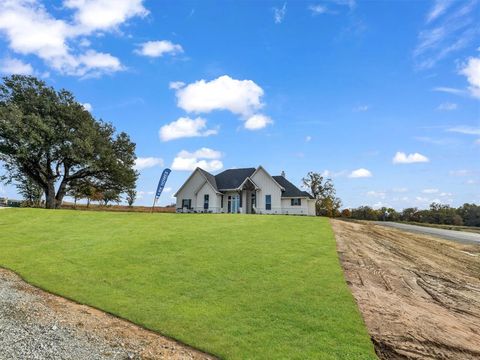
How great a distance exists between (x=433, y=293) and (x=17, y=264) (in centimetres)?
1415

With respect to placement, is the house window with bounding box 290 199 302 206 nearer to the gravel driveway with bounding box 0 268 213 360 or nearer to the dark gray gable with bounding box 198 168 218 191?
the dark gray gable with bounding box 198 168 218 191

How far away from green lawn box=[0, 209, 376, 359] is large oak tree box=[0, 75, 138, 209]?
55.8 feet

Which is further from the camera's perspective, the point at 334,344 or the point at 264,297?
the point at 264,297

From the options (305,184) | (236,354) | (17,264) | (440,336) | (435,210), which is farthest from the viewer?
(305,184)

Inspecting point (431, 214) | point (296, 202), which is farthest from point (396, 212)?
point (296, 202)

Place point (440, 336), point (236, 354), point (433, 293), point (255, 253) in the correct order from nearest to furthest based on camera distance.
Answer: point (236, 354) → point (440, 336) → point (433, 293) → point (255, 253)

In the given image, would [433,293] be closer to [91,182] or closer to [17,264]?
[17,264]

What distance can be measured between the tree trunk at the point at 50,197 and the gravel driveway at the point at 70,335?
3061 centimetres

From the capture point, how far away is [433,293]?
33.4 ft

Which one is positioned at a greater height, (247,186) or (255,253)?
(247,186)

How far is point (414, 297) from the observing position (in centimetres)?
945

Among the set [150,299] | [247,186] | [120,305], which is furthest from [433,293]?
[247,186]

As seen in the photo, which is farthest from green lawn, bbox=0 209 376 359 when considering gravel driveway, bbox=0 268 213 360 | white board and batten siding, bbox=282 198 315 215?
white board and batten siding, bbox=282 198 315 215

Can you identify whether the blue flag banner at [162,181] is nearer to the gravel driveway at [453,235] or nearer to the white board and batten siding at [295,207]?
the white board and batten siding at [295,207]
